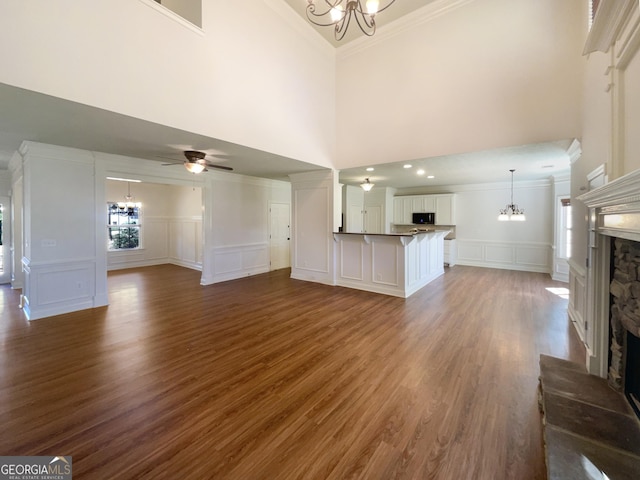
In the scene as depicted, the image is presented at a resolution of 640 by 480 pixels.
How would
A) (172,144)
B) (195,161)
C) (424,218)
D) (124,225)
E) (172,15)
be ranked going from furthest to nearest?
(424,218), (124,225), (195,161), (172,144), (172,15)

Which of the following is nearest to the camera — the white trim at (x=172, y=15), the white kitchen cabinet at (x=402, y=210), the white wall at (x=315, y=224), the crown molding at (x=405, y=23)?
the white trim at (x=172, y=15)

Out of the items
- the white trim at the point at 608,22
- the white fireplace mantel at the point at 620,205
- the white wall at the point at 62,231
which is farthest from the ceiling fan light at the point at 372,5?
the white wall at the point at 62,231

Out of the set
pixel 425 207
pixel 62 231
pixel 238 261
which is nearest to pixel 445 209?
pixel 425 207

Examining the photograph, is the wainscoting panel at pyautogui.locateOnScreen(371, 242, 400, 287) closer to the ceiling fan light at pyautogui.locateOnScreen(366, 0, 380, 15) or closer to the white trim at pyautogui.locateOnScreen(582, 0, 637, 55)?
the white trim at pyautogui.locateOnScreen(582, 0, 637, 55)

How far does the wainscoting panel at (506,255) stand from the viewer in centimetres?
754

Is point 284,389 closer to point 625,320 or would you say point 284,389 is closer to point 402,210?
point 625,320

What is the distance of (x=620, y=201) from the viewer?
164 centimetres

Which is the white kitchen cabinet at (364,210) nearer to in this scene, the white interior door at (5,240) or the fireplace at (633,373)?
the fireplace at (633,373)

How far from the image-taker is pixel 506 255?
26.7 feet

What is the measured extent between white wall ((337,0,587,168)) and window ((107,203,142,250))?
765 centimetres

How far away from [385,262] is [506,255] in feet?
17.2

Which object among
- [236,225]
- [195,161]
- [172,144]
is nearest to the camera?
[172,144]

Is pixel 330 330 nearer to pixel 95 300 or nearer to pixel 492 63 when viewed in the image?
pixel 95 300

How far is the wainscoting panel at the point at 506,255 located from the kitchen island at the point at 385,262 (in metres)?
3.14
